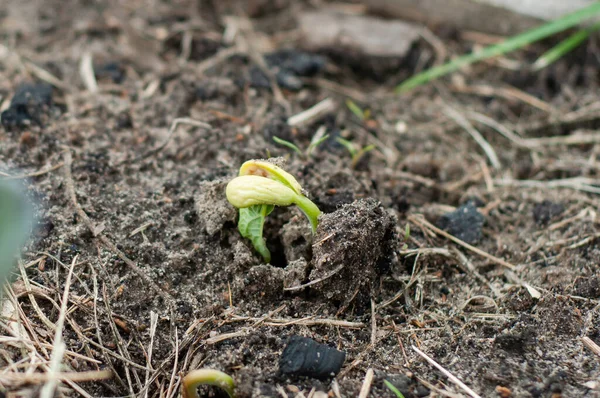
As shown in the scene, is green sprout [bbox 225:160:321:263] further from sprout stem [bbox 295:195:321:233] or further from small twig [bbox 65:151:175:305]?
small twig [bbox 65:151:175:305]

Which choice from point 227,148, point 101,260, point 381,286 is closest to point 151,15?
point 227,148

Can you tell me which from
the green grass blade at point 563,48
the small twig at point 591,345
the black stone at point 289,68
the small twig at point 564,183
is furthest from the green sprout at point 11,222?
the green grass blade at point 563,48

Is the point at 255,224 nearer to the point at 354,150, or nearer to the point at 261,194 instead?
the point at 261,194

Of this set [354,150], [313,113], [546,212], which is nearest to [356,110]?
[313,113]

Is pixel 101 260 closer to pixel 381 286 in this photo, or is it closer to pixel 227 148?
pixel 227 148

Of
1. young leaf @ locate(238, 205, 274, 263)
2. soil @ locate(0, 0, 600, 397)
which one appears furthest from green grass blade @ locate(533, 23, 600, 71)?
young leaf @ locate(238, 205, 274, 263)

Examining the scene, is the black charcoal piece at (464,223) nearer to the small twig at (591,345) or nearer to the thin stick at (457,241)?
the thin stick at (457,241)
